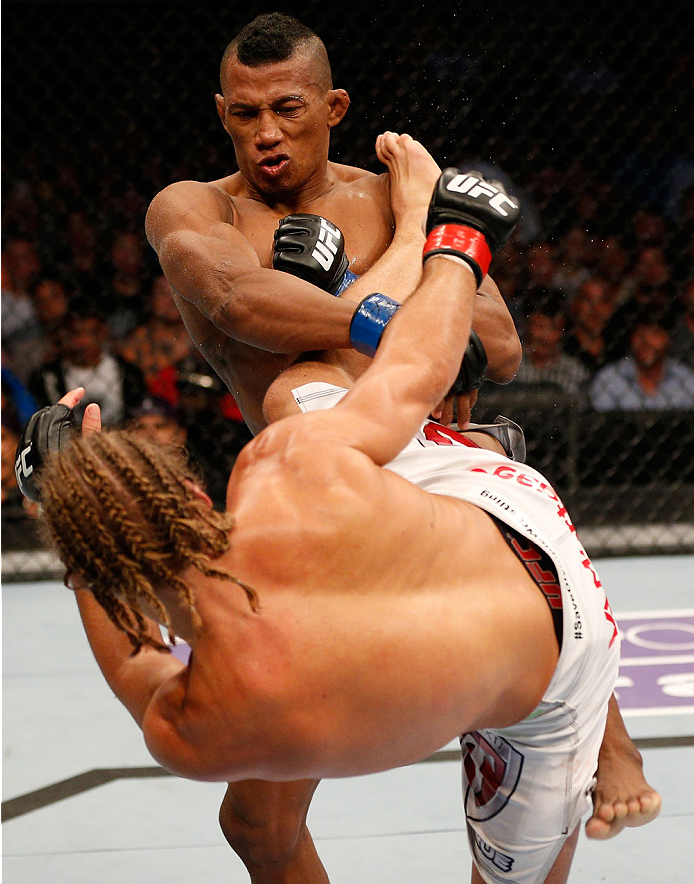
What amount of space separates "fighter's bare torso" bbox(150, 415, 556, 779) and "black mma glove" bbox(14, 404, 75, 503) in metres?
0.39

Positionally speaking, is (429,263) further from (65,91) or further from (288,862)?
(65,91)

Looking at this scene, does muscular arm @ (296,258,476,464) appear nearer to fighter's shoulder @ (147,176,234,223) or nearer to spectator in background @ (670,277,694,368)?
fighter's shoulder @ (147,176,234,223)

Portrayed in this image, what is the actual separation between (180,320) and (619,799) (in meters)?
3.16

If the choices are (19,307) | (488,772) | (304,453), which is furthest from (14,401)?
(304,453)

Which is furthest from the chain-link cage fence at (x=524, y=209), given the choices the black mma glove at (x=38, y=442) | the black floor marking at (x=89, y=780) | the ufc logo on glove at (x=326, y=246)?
the black mma glove at (x=38, y=442)

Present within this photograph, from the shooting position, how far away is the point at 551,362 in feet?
14.0

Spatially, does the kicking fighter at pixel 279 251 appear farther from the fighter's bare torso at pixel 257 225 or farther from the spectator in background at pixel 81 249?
the spectator in background at pixel 81 249

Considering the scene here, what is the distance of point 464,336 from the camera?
118cm

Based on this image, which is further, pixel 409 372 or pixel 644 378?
pixel 644 378

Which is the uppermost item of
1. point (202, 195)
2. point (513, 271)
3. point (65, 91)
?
point (202, 195)

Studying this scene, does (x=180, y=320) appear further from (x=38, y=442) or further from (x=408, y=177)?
(x=38, y=442)

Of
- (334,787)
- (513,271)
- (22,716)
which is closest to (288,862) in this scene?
(334,787)

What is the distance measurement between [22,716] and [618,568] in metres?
2.22

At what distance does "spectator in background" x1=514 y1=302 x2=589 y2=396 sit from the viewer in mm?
4230
